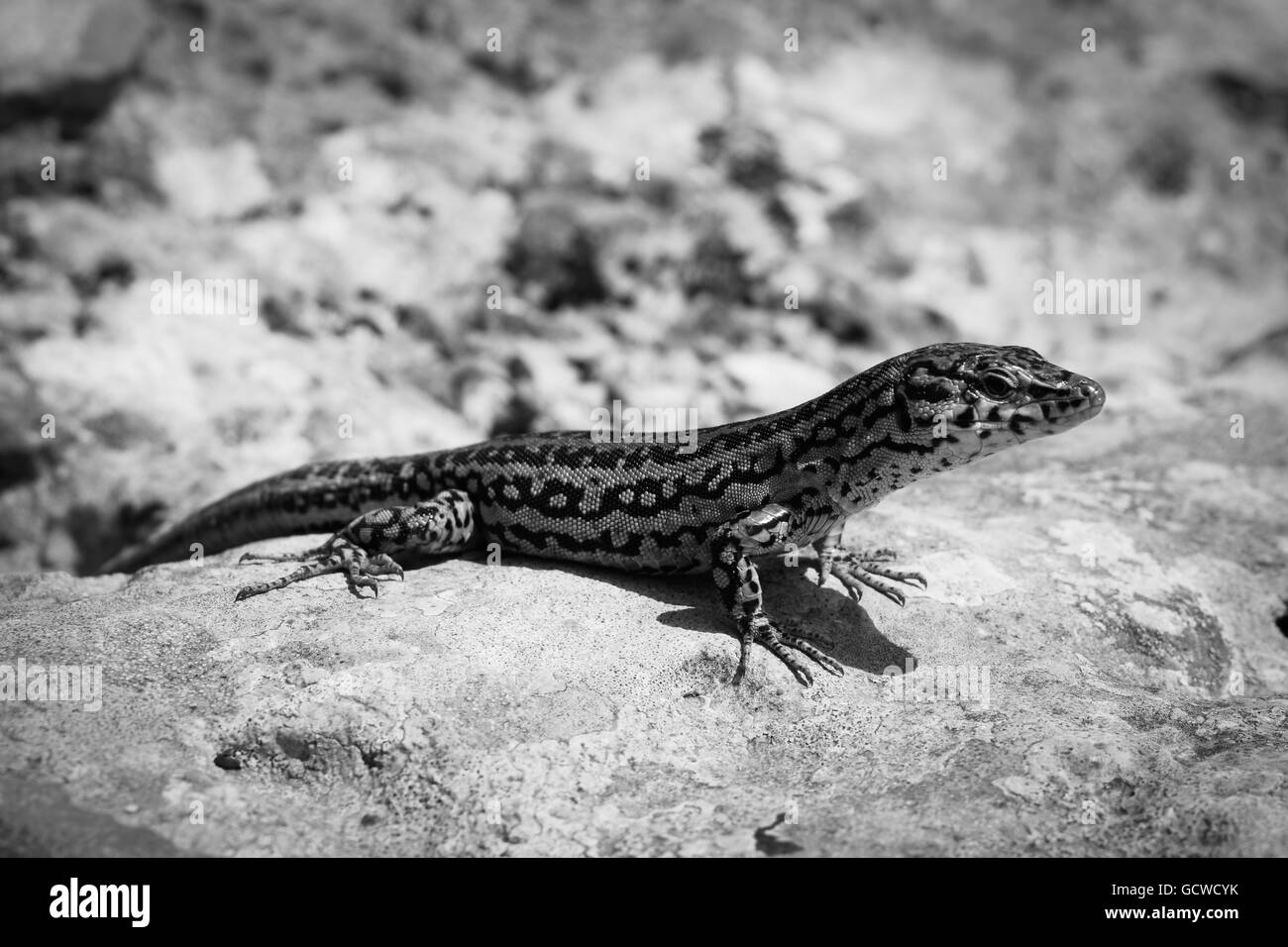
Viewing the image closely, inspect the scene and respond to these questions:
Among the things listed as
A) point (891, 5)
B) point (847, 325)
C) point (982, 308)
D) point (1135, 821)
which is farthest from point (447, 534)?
point (891, 5)

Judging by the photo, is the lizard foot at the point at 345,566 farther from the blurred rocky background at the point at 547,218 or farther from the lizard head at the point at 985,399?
the lizard head at the point at 985,399

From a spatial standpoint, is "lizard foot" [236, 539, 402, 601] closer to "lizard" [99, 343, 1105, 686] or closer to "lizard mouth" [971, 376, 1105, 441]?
"lizard" [99, 343, 1105, 686]

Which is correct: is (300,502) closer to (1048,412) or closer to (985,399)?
(985,399)

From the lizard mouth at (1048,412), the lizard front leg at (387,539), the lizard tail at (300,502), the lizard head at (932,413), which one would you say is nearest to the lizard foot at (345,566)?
the lizard front leg at (387,539)

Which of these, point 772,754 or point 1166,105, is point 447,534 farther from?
point 1166,105

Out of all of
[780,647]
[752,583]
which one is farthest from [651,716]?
[752,583]
